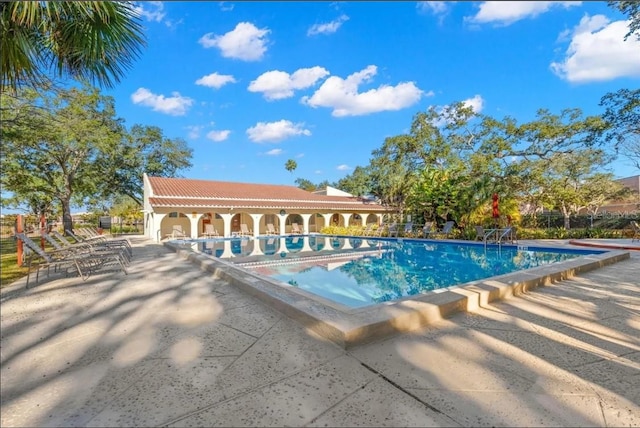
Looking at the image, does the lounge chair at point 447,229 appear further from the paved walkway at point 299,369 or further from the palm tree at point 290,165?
the palm tree at point 290,165

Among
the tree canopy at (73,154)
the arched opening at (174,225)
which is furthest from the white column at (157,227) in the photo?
the tree canopy at (73,154)

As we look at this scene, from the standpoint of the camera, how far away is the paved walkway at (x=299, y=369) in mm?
2207

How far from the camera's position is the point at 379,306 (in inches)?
163

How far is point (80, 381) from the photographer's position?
8.62 feet

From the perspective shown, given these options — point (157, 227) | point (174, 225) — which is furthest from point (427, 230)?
point (174, 225)

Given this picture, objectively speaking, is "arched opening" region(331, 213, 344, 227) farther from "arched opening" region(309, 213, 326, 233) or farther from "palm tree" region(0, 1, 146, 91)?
"palm tree" region(0, 1, 146, 91)

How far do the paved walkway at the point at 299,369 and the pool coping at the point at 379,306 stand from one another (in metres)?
0.14

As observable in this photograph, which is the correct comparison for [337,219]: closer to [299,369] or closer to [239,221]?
[239,221]

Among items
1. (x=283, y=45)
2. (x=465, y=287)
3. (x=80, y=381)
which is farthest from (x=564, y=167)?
(x=80, y=381)

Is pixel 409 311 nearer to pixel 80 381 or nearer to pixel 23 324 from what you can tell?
pixel 80 381

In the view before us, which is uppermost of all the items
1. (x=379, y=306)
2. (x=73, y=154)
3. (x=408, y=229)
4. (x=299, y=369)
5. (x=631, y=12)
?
(x=631, y=12)

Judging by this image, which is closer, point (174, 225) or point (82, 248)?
point (82, 248)

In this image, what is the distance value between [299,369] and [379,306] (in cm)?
164

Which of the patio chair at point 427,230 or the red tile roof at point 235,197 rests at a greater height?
the red tile roof at point 235,197
